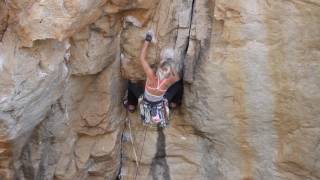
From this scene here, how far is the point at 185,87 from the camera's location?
13.9ft

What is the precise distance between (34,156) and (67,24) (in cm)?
122

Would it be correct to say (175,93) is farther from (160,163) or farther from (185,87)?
(160,163)

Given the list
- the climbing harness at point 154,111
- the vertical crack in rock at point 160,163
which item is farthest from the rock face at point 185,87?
the climbing harness at point 154,111

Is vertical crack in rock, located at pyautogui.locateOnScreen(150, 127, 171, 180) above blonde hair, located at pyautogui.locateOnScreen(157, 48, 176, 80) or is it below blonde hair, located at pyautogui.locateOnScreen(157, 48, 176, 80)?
below

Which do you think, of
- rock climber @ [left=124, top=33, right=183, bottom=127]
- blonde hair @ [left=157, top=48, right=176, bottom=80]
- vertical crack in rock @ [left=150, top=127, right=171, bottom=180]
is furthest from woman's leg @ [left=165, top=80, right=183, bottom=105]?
vertical crack in rock @ [left=150, top=127, right=171, bottom=180]

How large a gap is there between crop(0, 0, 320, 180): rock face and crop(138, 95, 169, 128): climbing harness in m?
0.15

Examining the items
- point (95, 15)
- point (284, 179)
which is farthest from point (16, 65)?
point (284, 179)

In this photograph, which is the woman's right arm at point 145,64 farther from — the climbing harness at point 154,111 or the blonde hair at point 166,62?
the climbing harness at point 154,111

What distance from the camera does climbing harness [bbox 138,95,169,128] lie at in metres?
4.19

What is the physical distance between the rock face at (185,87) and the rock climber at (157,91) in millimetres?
73

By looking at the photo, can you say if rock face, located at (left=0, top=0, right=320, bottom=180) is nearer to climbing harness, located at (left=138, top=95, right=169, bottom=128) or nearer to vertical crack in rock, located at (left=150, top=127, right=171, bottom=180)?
vertical crack in rock, located at (left=150, top=127, right=171, bottom=180)

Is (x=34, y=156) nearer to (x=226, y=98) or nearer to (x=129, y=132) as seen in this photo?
(x=129, y=132)

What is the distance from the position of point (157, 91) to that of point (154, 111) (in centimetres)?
19

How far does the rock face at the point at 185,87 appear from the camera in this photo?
3412 mm
